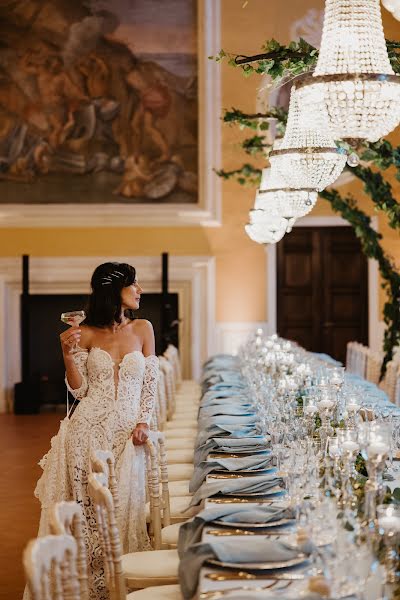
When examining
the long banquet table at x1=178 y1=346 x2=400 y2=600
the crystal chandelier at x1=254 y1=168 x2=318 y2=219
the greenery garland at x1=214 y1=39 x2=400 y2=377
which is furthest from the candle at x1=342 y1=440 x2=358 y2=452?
the greenery garland at x1=214 y1=39 x2=400 y2=377

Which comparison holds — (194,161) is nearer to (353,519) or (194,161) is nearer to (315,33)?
(315,33)

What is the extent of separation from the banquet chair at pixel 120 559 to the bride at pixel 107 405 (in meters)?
0.75

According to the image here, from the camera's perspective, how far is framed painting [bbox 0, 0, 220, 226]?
14.1 metres

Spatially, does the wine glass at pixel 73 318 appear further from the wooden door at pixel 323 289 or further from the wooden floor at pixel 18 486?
the wooden door at pixel 323 289

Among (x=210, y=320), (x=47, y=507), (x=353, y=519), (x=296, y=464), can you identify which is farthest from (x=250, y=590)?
(x=210, y=320)

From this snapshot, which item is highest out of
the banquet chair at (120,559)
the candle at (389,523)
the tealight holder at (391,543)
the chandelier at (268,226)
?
the chandelier at (268,226)

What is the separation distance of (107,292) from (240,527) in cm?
215

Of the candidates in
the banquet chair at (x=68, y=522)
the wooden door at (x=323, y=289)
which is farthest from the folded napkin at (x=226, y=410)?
the wooden door at (x=323, y=289)

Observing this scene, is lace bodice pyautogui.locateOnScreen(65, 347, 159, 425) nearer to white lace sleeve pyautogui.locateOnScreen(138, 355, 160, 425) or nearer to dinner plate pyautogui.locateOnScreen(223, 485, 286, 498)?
white lace sleeve pyautogui.locateOnScreen(138, 355, 160, 425)

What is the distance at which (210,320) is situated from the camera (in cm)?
1426

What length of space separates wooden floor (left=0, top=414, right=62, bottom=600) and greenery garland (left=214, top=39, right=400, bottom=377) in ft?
11.9

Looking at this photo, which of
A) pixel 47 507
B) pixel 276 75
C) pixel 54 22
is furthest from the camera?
pixel 54 22

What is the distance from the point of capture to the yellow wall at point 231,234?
557 inches

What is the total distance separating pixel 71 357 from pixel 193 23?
9.88 m
